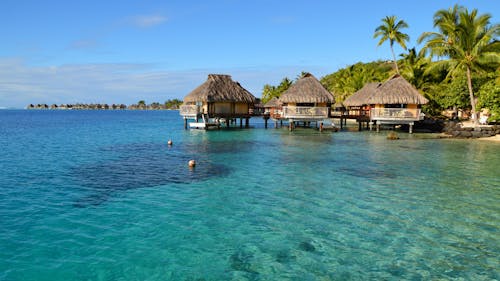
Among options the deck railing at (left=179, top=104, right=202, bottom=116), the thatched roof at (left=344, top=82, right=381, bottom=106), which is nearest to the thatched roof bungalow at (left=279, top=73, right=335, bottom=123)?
the thatched roof at (left=344, top=82, right=381, bottom=106)

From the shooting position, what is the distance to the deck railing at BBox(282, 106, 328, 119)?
106 ft

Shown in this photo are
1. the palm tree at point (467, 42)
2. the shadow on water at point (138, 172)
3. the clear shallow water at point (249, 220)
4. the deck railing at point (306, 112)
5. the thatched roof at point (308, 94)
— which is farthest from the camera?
the thatched roof at point (308, 94)

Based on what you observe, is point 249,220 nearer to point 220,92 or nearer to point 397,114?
point 397,114

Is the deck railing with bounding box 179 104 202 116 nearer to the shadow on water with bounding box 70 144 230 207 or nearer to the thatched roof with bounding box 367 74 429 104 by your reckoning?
the shadow on water with bounding box 70 144 230 207

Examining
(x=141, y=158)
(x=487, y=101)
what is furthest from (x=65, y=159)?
(x=487, y=101)

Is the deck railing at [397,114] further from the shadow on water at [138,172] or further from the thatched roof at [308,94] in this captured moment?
the shadow on water at [138,172]

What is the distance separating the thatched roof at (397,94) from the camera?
98.3ft

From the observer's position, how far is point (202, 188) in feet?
38.9

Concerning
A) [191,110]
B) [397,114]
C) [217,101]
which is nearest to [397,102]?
[397,114]

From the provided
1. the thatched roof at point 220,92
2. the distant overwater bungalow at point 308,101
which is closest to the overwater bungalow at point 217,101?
the thatched roof at point 220,92

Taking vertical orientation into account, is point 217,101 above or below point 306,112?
above

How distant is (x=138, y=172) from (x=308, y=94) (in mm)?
21419

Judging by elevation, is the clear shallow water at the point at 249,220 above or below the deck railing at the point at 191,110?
below

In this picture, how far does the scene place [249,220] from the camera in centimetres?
877
